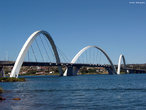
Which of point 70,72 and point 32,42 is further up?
point 32,42

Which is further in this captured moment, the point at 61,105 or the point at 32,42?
the point at 32,42

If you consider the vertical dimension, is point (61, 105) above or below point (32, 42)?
below

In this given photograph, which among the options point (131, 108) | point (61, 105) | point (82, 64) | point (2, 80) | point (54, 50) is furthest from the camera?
point (82, 64)

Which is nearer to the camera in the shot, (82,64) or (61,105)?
(61,105)

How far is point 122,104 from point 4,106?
10136mm

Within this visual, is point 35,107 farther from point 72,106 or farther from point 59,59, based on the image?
point 59,59

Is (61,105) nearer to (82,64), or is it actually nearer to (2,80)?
(2,80)

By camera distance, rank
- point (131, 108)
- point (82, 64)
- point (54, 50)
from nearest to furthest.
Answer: point (131, 108)
point (54, 50)
point (82, 64)

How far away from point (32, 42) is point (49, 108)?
200 feet

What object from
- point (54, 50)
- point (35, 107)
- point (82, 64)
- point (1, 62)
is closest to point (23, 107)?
point (35, 107)

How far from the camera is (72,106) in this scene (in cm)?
2428

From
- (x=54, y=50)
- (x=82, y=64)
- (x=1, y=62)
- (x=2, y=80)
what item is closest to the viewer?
(x=2, y=80)

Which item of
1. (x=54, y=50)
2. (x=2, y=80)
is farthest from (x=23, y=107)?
(x=54, y=50)

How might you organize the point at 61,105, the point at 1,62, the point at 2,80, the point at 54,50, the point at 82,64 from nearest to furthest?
the point at 61,105
the point at 2,80
the point at 1,62
the point at 54,50
the point at 82,64
